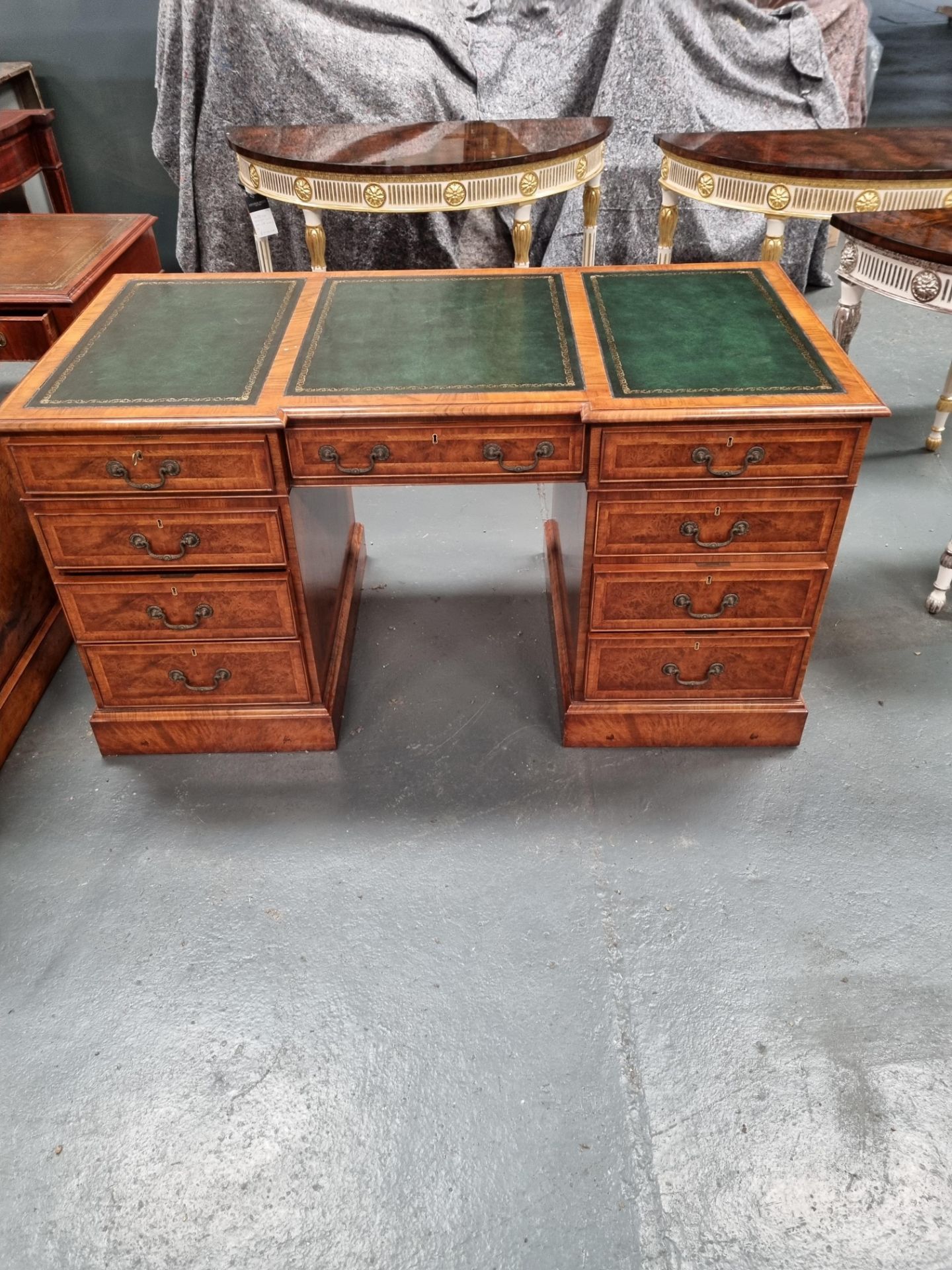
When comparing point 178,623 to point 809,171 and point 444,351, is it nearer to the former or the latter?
point 444,351

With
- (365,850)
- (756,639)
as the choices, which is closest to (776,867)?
(756,639)

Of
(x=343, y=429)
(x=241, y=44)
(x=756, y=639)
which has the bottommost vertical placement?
(x=756, y=639)

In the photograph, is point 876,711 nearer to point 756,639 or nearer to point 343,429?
point 756,639

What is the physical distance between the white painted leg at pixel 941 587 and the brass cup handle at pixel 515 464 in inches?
51.5

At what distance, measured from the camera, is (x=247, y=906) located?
183 centimetres

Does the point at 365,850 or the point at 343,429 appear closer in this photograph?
the point at 343,429

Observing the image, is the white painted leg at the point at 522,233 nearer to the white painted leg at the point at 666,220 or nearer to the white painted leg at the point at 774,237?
the white painted leg at the point at 666,220

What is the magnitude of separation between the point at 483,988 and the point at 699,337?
1.34 m

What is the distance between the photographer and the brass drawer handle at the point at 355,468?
174 cm

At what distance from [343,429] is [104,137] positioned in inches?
123

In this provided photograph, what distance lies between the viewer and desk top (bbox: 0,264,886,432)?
1688 mm

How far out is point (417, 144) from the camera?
284 cm

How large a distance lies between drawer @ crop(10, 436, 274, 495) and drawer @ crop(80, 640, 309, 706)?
1.21 feet

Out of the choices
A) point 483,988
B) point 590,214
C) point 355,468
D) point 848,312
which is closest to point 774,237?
point 848,312
